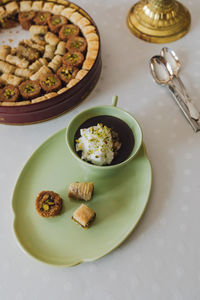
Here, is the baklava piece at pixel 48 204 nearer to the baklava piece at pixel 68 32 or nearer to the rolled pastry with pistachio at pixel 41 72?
the rolled pastry with pistachio at pixel 41 72

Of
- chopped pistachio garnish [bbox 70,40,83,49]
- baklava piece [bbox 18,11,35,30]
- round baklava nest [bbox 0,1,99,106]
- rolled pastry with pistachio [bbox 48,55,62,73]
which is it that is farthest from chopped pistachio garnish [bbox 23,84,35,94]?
baklava piece [bbox 18,11,35,30]

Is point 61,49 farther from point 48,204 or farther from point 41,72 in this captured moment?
point 48,204

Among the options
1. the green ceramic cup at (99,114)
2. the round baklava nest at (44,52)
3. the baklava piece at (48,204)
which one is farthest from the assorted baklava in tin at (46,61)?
the baklava piece at (48,204)

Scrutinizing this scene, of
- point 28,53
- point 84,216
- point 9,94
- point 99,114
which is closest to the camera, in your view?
→ point 84,216

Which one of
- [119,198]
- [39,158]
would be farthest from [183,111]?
[39,158]

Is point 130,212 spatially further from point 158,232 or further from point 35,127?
point 35,127

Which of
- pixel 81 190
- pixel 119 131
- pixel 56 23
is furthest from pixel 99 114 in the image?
pixel 56 23
